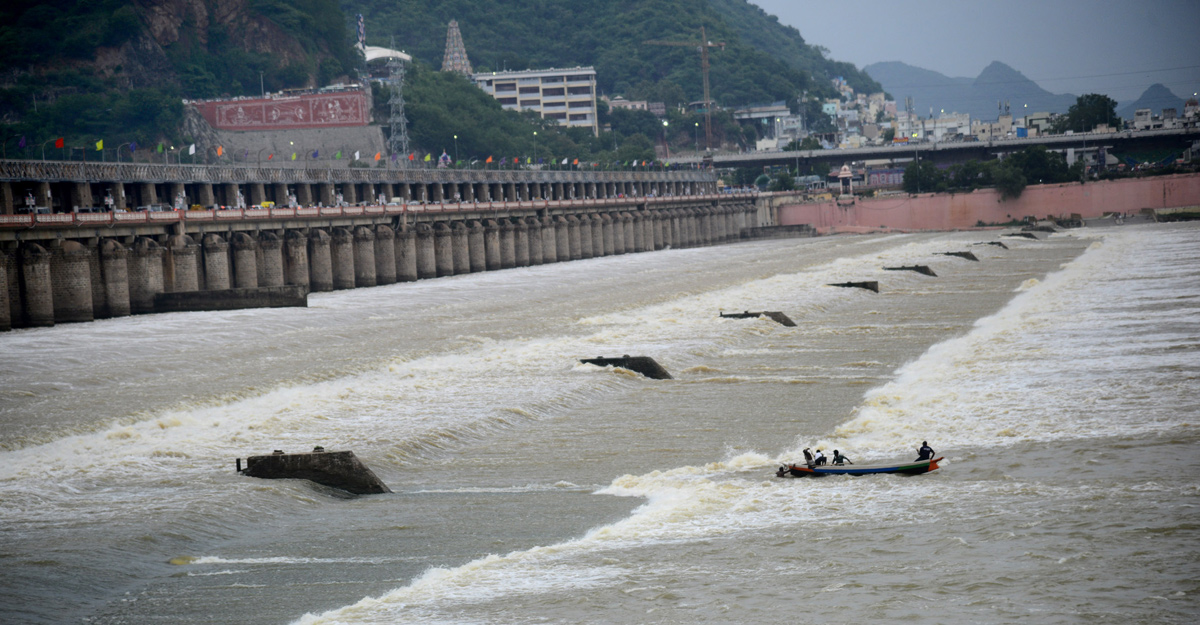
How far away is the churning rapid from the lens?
15102mm

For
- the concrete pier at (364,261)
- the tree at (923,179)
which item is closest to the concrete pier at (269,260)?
the concrete pier at (364,261)

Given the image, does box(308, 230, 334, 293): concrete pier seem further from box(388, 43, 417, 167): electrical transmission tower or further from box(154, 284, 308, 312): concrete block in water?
box(388, 43, 417, 167): electrical transmission tower

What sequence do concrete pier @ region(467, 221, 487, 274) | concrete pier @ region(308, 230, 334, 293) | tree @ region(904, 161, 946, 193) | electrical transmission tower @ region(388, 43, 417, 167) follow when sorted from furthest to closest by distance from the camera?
tree @ region(904, 161, 946, 193)
electrical transmission tower @ region(388, 43, 417, 167)
concrete pier @ region(467, 221, 487, 274)
concrete pier @ region(308, 230, 334, 293)

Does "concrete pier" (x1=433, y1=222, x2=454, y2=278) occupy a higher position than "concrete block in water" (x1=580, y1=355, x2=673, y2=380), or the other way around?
"concrete pier" (x1=433, y1=222, x2=454, y2=278)

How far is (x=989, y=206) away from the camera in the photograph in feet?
524

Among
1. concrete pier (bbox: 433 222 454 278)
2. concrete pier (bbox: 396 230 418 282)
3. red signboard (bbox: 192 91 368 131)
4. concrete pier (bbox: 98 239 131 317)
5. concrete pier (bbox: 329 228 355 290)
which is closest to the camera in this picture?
concrete pier (bbox: 98 239 131 317)

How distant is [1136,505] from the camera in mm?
17797

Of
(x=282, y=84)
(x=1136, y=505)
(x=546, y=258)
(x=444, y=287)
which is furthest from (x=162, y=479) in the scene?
(x=282, y=84)

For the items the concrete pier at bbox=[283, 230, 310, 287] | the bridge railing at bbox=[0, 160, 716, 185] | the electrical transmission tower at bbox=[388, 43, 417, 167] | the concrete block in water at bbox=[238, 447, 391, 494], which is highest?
the electrical transmission tower at bbox=[388, 43, 417, 167]

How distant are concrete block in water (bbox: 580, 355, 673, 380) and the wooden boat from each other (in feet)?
41.5

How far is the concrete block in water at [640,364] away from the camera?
33.7 metres

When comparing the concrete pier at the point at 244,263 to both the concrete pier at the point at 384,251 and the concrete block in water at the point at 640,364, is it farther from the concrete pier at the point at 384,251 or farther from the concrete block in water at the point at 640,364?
the concrete block in water at the point at 640,364

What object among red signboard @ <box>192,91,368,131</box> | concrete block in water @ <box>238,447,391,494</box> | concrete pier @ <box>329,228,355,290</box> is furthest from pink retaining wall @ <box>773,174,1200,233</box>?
concrete block in water @ <box>238,447,391,494</box>

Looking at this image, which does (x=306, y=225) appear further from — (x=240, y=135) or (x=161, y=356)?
(x=240, y=135)
